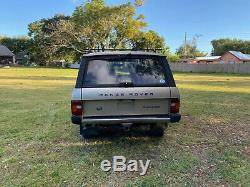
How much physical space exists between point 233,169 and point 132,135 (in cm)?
242

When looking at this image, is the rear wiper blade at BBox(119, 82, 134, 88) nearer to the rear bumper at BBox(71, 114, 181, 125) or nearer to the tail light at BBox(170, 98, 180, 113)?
the rear bumper at BBox(71, 114, 181, 125)

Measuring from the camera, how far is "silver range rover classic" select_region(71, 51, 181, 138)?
507 cm

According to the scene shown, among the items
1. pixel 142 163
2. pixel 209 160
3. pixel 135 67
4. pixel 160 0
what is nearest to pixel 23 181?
pixel 142 163

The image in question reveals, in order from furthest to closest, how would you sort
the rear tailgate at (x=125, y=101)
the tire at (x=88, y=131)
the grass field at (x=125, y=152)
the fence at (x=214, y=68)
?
the fence at (x=214, y=68) < the tire at (x=88, y=131) < the rear tailgate at (x=125, y=101) < the grass field at (x=125, y=152)

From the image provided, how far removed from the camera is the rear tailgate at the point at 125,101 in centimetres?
503

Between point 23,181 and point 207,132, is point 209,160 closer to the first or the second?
point 207,132

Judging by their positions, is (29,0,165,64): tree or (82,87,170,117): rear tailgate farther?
(29,0,165,64): tree

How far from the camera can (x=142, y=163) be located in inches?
199

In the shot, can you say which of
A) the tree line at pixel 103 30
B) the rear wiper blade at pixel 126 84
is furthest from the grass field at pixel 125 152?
the tree line at pixel 103 30

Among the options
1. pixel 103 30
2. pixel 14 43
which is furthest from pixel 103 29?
pixel 14 43

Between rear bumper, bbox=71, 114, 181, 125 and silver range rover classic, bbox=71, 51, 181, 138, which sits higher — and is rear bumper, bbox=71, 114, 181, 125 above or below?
below

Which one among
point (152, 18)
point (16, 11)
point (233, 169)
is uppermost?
point (16, 11)

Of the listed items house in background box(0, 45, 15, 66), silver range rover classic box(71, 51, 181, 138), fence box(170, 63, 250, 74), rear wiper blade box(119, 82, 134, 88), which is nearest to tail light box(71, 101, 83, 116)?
silver range rover classic box(71, 51, 181, 138)

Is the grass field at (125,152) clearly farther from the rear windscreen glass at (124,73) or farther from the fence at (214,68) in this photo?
the fence at (214,68)
